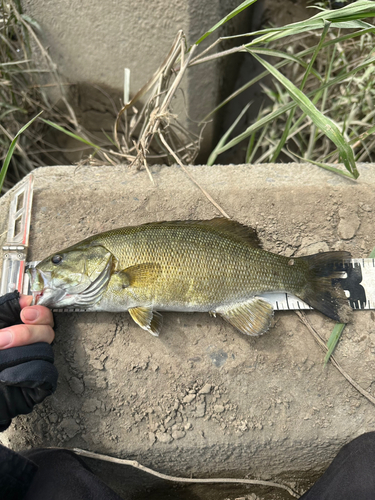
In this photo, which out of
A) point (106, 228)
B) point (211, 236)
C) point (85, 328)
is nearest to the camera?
point (211, 236)

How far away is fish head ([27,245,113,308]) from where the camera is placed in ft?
6.92

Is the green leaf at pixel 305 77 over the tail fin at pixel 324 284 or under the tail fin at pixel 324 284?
over

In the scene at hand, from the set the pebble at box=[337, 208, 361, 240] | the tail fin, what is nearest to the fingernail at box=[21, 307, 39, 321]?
the tail fin

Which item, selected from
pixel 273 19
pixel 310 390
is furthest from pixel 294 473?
pixel 273 19

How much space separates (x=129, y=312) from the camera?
2211 mm

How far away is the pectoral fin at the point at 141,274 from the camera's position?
2.11 metres

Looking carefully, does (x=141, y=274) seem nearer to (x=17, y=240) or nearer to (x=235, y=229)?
(x=235, y=229)

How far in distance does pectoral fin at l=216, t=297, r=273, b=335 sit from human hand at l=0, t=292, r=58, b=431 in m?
0.99

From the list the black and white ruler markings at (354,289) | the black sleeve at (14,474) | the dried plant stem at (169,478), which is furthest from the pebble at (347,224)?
the black sleeve at (14,474)

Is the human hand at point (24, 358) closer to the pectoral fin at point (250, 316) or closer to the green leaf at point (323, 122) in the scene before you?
the pectoral fin at point (250, 316)

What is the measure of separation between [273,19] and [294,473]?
3.68m

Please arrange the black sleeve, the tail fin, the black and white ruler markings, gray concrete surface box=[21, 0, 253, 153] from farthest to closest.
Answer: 1. gray concrete surface box=[21, 0, 253, 153]
2. the black and white ruler markings
3. the tail fin
4. the black sleeve

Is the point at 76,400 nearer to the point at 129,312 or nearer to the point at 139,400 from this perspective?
the point at 139,400

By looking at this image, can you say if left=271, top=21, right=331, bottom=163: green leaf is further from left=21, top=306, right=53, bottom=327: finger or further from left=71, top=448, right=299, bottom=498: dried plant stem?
left=71, top=448, right=299, bottom=498: dried plant stem
